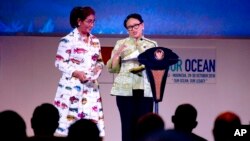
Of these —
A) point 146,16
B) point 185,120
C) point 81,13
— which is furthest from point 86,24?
point 146,16

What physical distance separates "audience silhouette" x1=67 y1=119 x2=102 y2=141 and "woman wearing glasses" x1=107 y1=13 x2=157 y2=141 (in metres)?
2.62

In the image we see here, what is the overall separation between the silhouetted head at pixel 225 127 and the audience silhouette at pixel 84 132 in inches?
33.6

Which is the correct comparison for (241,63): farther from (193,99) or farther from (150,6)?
(150,6)

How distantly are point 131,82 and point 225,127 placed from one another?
2314 millimetres

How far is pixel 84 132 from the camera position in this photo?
4.08m

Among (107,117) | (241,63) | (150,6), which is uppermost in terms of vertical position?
(150,6)

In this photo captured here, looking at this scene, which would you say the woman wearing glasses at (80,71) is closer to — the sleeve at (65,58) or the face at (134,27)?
the sleeve at (65,58)

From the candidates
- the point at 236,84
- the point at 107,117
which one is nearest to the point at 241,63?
the point at 236,84

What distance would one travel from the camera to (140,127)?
187 inches

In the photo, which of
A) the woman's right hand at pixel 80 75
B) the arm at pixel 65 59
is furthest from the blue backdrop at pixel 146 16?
the woman's right hand at pixel 80 75

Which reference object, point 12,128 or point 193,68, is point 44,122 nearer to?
point 12,128

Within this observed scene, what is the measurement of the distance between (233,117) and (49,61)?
14.2 feet

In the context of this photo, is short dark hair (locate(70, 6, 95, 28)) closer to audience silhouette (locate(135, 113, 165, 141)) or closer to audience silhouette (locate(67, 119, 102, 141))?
audience silhouette (locate(135, 113, 165, 141))

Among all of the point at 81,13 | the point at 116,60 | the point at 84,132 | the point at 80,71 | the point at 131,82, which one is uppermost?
the point at 81,13
